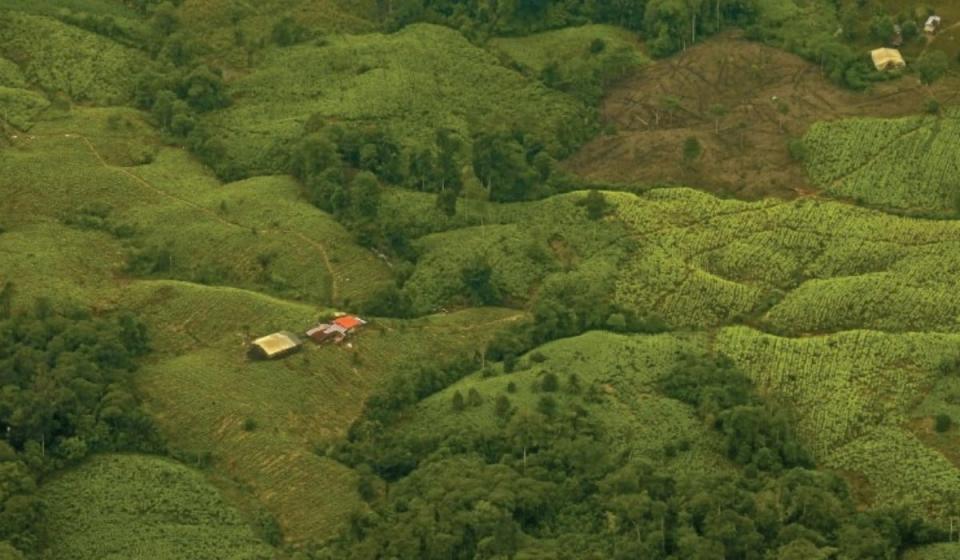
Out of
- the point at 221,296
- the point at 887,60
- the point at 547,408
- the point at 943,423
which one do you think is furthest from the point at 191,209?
the point at 943,423

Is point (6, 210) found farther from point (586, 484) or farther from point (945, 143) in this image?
point (945, 143)

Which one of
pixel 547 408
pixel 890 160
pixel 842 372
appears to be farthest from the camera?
pixel 890 160

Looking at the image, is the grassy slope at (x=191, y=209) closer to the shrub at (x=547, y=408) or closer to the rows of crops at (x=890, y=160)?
the shrub at (x=547, y=408)

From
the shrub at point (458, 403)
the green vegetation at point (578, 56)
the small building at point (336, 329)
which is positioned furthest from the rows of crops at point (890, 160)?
the small building at point (336, 329)

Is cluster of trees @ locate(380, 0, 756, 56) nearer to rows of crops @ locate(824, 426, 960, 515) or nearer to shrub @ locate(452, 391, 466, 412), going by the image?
shrub @ locate(452, 391, 466, 412)

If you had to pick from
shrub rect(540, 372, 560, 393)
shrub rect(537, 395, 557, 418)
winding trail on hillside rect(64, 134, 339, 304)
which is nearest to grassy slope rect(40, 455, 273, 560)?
shrub rect(537, 395, 557, 418)

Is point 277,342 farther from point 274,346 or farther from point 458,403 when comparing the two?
point 458,403

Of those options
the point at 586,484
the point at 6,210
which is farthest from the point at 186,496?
the point at 6,210
